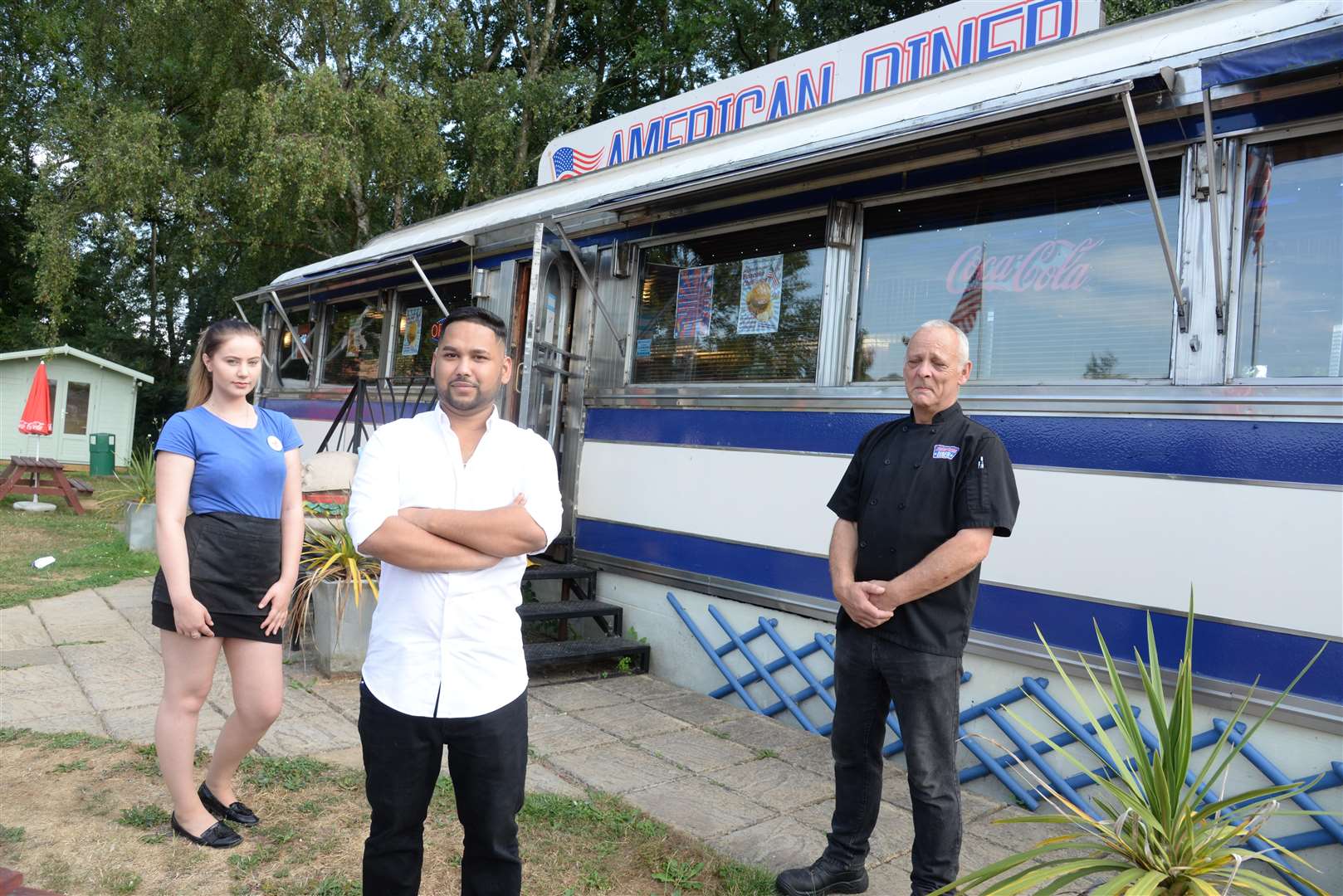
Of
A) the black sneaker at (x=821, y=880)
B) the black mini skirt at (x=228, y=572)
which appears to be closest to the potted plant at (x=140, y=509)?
the black mini skirt at (x=228, y=572)

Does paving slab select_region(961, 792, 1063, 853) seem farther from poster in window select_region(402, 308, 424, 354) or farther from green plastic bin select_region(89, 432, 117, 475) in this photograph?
green plastic bin select_region(89, 432, 117, 475)

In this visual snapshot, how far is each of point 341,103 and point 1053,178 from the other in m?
11.3

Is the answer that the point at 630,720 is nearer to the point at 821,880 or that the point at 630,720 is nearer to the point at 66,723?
the point at 821,880

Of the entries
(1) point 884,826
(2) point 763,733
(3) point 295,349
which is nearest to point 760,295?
(2) point 763,733

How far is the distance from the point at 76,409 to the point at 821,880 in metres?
20.4

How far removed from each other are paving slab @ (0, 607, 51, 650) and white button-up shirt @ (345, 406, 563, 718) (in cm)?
470

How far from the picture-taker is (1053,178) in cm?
414

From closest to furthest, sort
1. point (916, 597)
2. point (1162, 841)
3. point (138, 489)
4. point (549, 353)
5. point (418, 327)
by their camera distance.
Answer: point (1162, 841)
point (916, 597)
point (549, 353)
point (418, 327)
point (138, 489)

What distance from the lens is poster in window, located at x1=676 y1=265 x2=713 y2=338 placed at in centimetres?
575

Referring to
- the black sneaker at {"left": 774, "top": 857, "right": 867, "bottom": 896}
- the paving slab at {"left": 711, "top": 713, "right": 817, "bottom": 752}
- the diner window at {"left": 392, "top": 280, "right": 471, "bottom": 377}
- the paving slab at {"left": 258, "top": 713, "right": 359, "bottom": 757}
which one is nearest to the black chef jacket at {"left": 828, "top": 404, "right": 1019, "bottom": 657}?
the black sneaker at {"left": 774, "top": 857, "right": 867, "bottom": 896}

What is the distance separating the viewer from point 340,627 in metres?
5.38

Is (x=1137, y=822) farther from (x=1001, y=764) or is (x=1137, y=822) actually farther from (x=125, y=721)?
(x=125, y=721)

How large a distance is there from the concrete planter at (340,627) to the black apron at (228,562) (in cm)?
224

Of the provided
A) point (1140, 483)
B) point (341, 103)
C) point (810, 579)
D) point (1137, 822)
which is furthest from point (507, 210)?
point (341, 103)
